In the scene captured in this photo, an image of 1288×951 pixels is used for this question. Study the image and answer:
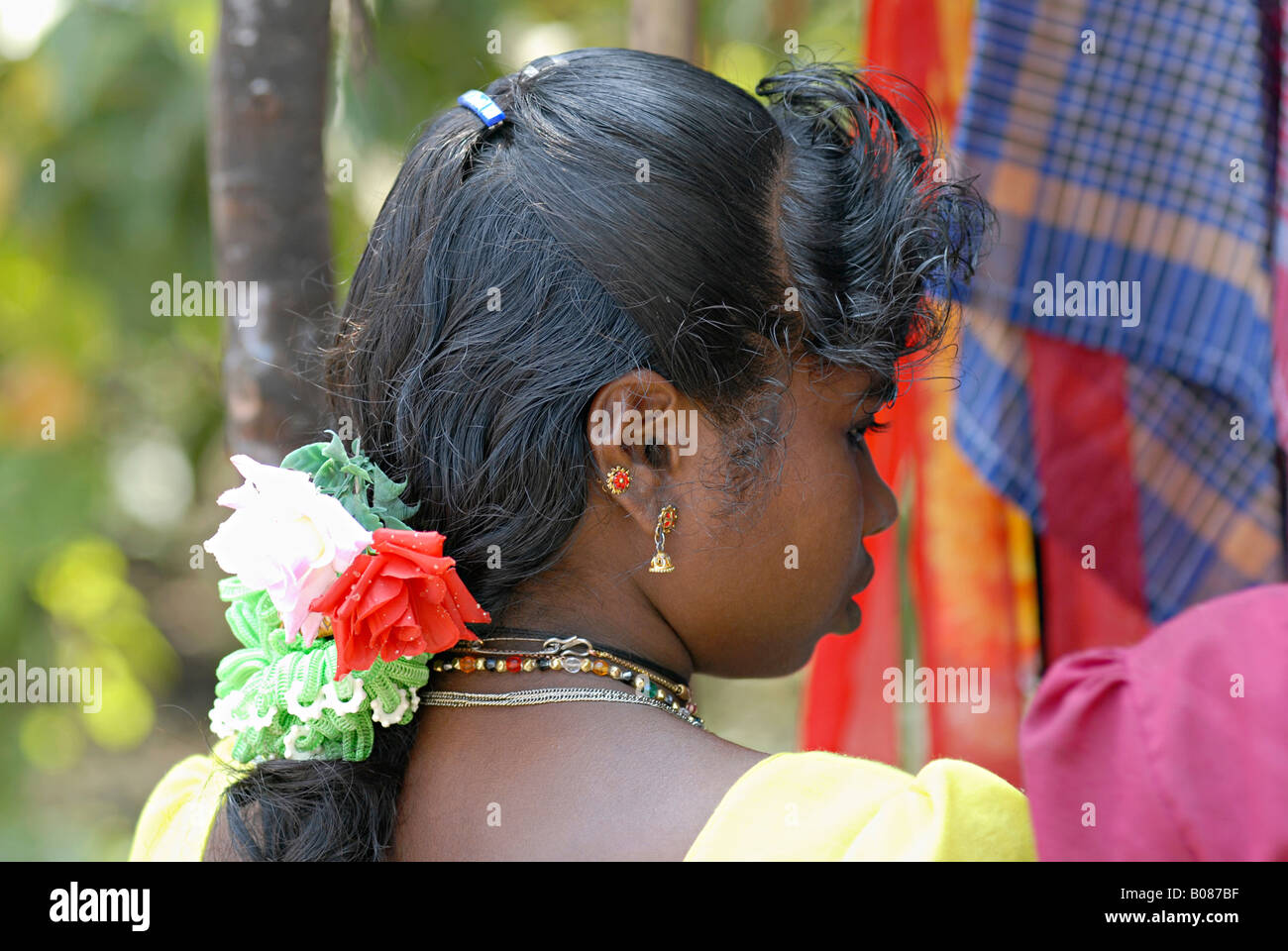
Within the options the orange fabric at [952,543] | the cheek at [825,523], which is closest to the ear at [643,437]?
the cheek at [825,523]

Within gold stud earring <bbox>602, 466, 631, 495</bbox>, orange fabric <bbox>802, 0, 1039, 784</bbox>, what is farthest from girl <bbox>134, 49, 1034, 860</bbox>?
orange fabric <bbox>802, 0, 1039, 784</bbox>

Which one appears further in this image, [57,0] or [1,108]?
[1,108]

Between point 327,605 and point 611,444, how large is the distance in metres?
0.26

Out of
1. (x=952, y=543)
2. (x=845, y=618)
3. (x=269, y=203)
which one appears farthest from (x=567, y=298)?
(x=952, y=543)

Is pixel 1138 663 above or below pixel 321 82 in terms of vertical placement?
below

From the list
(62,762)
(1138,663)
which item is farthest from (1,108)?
(1138,663)

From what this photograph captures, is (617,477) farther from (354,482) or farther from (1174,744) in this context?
(1174,744)

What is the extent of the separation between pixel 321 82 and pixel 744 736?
2.87 metres

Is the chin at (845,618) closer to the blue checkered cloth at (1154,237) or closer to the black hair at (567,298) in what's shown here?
the black hair at (567,298)

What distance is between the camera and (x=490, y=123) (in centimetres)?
102

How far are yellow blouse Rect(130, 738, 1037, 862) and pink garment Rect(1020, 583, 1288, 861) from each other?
50 millimetres

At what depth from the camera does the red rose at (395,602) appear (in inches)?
34.9

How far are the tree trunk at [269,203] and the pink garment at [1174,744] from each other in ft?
2.94

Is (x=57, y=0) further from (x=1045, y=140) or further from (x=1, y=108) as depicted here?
(x=1045, y=140)
